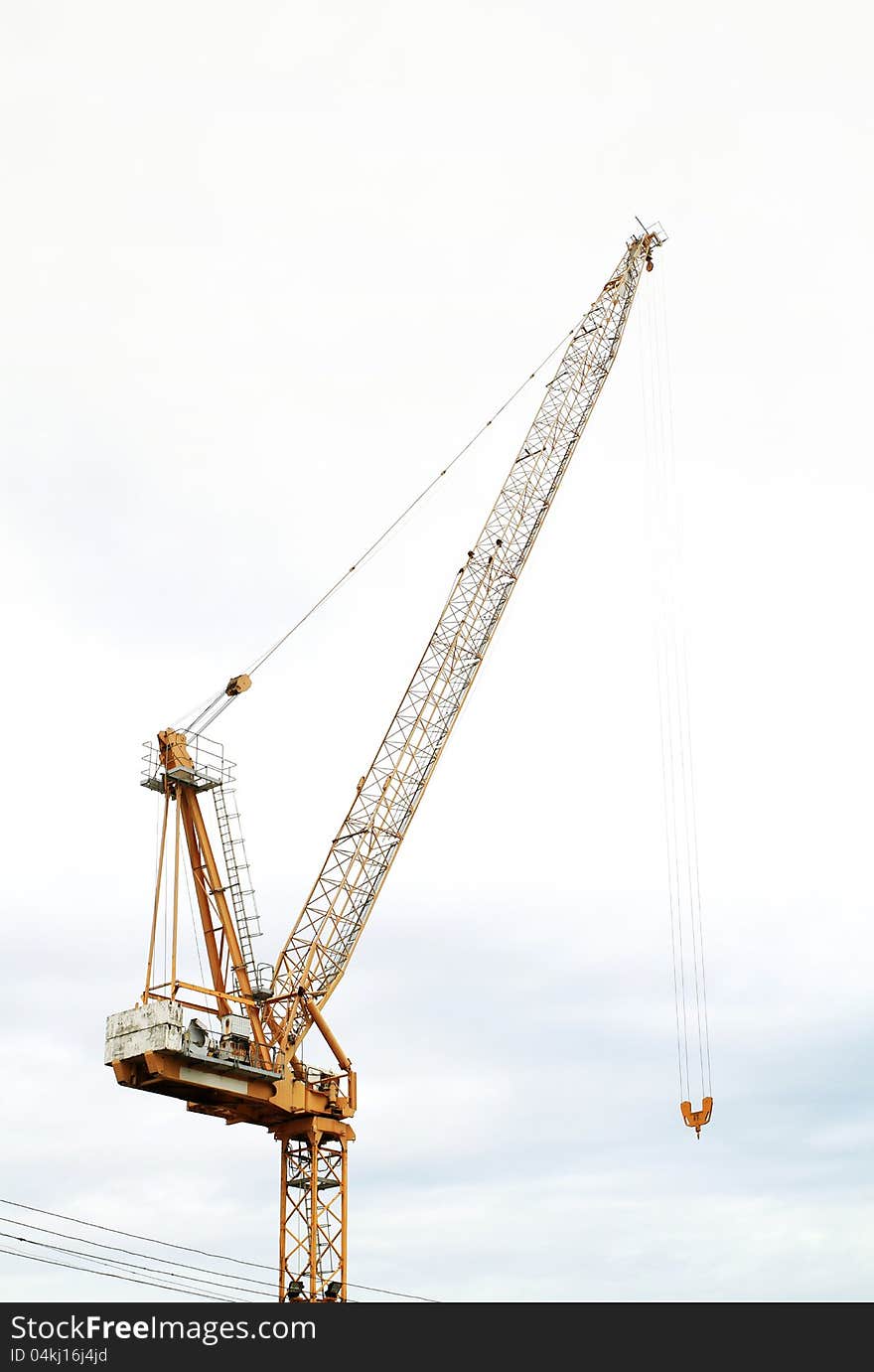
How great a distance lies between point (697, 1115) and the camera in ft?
203

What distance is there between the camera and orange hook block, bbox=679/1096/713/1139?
6144 cm

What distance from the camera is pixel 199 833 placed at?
70062 millimetres

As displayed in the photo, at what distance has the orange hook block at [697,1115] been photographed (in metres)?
61.4
